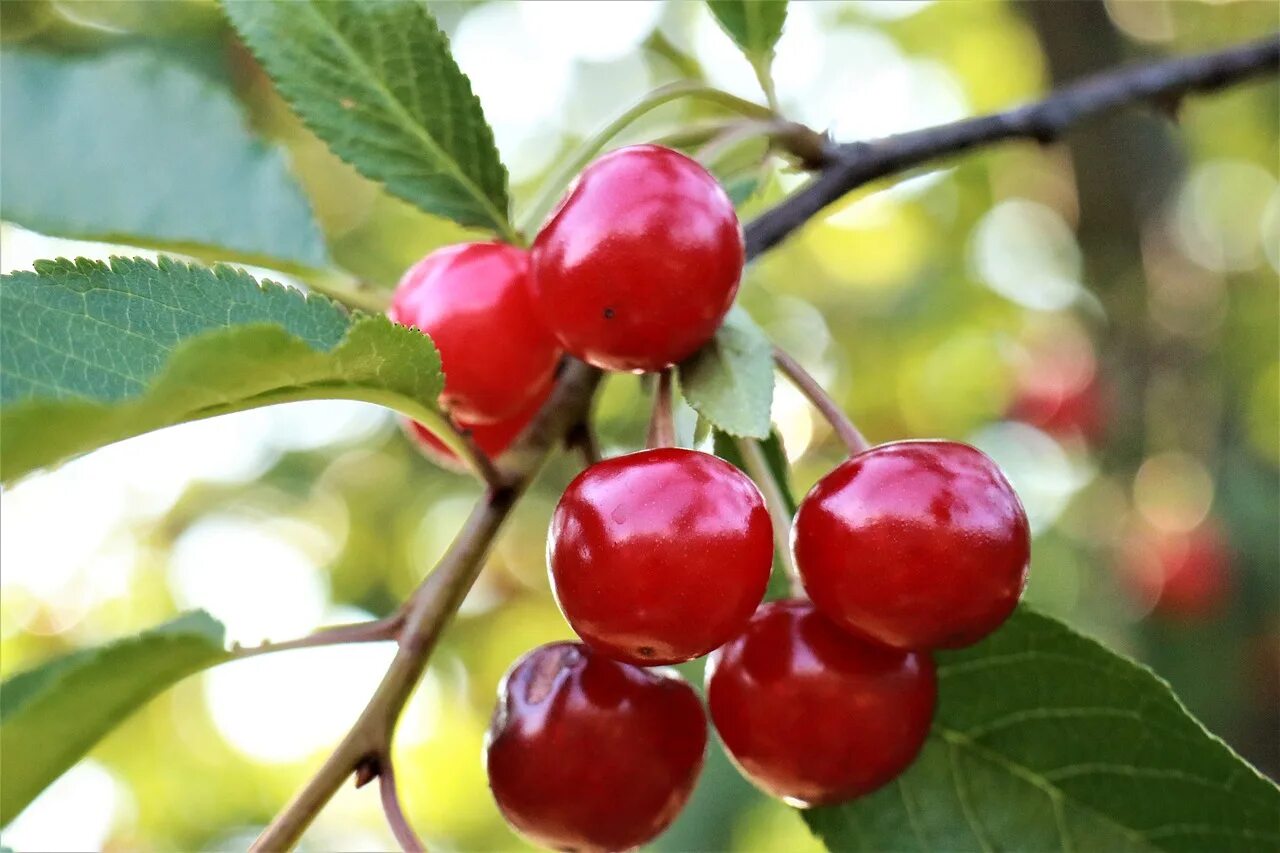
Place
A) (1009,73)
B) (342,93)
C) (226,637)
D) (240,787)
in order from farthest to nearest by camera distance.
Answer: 1. (1009,73)
2. (240,787)
3. (342,93)
4. (226,637)

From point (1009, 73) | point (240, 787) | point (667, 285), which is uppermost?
point (667, 285)

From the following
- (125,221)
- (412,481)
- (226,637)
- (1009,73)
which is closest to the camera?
(226,637)

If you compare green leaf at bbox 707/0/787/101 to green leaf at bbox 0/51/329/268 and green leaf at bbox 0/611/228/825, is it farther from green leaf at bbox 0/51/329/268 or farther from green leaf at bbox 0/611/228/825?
green leaf at bbox 0/611/228/825

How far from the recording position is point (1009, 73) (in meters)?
5.45

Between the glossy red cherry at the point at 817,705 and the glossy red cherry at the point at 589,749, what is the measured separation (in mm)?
65

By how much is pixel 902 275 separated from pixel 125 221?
3.97m

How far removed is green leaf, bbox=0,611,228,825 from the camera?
907 mm

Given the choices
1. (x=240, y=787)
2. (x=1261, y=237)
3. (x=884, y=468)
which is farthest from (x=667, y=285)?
(x=1261, y=237)

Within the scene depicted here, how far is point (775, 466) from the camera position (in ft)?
4.63

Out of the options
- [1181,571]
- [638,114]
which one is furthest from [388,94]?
[1181,571]

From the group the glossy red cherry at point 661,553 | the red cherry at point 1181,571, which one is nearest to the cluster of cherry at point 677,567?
the glossy red cherry at point 661,553

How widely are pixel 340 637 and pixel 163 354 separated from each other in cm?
31

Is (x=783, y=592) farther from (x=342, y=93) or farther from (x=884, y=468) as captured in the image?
(x=342, y=93)

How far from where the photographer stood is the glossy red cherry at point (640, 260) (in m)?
1.07
